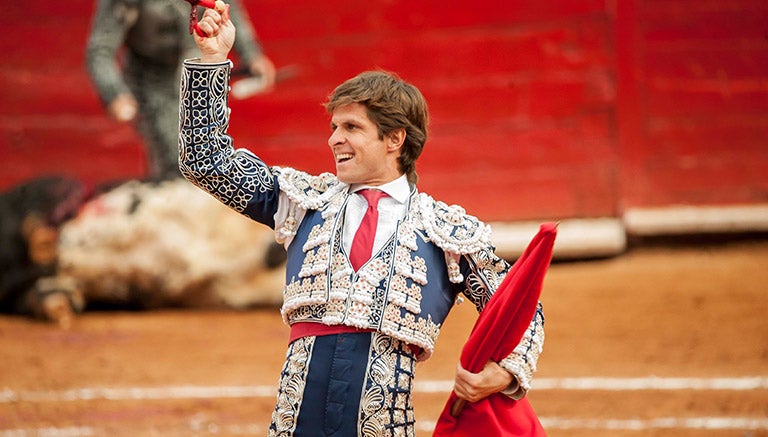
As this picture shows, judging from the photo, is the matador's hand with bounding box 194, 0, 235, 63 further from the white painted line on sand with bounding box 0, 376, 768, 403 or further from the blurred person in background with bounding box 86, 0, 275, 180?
the blurred person in background with bounding box 86, 0, 275, 180

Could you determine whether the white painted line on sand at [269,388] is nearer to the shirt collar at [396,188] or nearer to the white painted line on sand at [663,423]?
the white painted line on sand at [663,423]

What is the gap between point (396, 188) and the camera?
2580 mm

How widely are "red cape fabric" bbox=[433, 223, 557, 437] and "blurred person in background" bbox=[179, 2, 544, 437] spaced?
3 centimetres

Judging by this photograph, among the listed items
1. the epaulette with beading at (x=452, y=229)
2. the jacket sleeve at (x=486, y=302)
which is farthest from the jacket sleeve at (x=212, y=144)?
the jacket sleeve at (x=486, y=302)

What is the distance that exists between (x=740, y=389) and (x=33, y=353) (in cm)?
331

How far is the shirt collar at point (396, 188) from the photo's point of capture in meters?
2.57

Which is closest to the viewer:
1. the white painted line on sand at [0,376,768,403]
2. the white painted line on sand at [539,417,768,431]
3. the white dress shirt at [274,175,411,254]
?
the white dress shirt at [274,175,411,254]

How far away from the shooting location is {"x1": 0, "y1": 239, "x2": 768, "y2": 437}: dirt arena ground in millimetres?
4496

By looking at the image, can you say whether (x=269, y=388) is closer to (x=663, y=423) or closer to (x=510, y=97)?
(x=663, y=423)

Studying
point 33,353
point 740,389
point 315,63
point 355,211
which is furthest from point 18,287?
point 355,211

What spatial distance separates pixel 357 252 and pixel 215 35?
536mm

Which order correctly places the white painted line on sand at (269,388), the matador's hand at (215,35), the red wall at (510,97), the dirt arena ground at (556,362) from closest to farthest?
the matador's hand at (215,35) → the dirt arena ground at (556,362) → the white painted line on sand at (269,388) → the red wall at (510,97)

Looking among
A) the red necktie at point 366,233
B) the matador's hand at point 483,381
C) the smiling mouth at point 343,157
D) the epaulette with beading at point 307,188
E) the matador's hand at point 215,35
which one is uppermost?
the matador's hand at point 215,35

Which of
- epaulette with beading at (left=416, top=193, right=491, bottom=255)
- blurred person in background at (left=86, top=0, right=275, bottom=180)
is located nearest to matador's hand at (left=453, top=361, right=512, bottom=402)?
epaulette with beading at (left=416, top=193, right=491, bottom=255)
